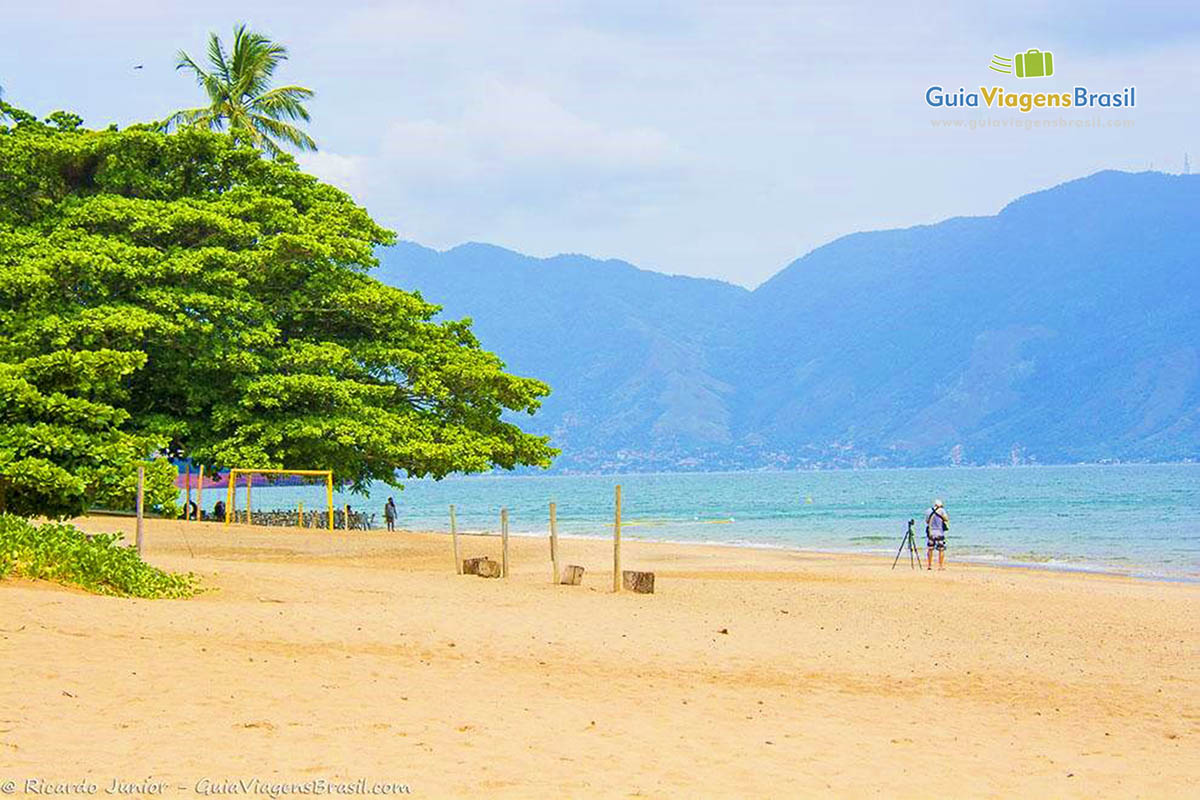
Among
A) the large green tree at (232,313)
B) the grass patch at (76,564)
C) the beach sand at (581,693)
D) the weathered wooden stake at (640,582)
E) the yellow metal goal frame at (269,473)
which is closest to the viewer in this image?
the beach sand at (581,693)

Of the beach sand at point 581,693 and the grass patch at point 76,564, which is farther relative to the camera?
the grass patch at point 76,564

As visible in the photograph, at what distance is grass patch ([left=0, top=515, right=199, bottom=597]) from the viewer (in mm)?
16703

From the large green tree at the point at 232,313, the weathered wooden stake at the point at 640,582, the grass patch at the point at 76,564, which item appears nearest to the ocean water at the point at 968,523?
the large green tree at the point at 232,313

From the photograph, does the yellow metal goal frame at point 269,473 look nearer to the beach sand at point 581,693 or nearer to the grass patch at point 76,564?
the beach sand at point 581,693

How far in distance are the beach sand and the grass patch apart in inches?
19.6

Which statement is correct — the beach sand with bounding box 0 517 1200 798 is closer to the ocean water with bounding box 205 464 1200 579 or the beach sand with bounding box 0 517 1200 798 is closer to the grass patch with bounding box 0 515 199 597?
the grass patch with bounding box 0 515 199 597

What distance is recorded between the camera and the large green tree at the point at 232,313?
111ft

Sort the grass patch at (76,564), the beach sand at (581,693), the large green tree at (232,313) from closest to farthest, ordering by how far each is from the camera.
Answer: the beach sand at (581,693) < the grass patch at (76,564) < the large green tree at (232,313)

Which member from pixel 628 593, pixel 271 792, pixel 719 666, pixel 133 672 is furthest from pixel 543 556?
pixel 271 792

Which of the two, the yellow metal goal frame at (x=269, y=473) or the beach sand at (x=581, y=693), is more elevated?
the yellow metal goal frame at (x=269, y=473)

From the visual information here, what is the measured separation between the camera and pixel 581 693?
42.2ft

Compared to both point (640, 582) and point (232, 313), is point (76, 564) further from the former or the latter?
point (232, 313)

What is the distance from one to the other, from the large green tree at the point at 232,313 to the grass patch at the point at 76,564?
14.0m

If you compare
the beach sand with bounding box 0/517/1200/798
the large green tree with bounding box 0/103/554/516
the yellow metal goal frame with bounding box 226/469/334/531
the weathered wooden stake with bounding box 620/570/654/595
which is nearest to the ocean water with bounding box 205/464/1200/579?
the large green tree with bounding box 0/103/554/516
